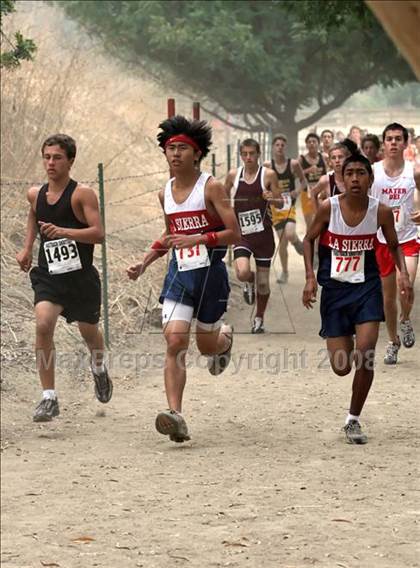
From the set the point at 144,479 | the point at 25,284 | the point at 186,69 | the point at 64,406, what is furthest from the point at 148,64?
the point at 144,479

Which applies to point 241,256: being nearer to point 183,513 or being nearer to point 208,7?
point 183,513

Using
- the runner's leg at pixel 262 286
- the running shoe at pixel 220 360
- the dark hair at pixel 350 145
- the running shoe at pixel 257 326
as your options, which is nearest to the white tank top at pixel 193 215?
the running shoe at pixel 220 360

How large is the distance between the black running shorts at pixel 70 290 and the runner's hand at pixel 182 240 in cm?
87

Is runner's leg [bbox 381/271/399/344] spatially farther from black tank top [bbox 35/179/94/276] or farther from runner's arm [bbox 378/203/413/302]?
black tank top [bbox 35/179/94/276]

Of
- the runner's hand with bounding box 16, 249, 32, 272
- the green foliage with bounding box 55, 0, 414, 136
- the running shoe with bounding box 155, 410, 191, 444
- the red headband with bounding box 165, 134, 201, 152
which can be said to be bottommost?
the running shoe with bounding box 155, 410, 191, 444

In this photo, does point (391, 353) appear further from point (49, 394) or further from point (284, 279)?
point (284, 279)

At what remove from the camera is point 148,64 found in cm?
3862

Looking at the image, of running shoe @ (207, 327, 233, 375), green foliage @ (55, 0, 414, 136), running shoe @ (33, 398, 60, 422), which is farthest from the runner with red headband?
green foliage @ (55, 0, 414, 136)

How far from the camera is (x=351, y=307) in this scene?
7715mm

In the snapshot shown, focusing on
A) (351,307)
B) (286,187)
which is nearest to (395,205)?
(351,307)

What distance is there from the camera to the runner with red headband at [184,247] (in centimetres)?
775

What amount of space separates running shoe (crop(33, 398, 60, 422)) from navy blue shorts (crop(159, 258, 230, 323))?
3.20ft

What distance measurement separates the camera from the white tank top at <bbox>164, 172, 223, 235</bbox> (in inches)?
307

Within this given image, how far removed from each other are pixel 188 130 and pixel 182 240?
68 centimetres
